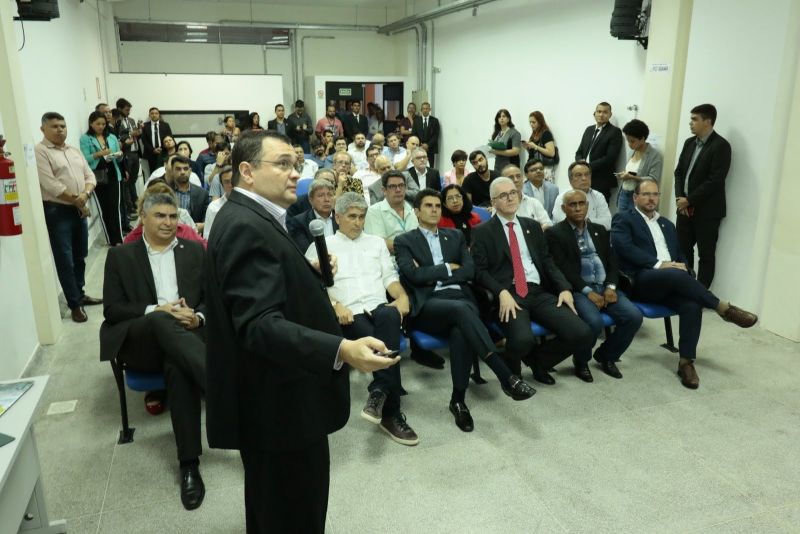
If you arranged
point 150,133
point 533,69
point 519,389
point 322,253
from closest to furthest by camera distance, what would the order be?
1. point 322,253
2. point 519,389
3. point 533,69
4. point 150,133

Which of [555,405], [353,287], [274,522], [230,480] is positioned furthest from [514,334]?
[274,522]

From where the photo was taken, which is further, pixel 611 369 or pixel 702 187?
pixel 702 187

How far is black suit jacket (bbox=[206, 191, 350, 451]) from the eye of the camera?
4.42 feet

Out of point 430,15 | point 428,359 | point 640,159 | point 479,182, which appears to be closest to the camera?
point 428,359

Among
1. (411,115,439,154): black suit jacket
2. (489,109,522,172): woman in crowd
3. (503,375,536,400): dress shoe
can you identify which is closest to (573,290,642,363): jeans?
(503,375,536,400): dress shoe

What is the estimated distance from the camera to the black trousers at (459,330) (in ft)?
9.96

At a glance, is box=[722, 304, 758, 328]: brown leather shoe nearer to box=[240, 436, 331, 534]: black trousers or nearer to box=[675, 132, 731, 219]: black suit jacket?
box=[675, 132, 731, 219]: black suit jacket

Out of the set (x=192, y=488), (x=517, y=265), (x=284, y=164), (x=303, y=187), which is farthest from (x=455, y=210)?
(x=284, y=164)

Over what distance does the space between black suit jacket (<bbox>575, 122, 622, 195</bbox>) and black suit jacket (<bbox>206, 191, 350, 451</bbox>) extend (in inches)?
205

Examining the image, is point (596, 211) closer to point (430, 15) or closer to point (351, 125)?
point (430, 15)

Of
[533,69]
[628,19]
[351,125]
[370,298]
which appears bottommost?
[370,298]

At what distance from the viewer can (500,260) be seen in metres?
3.56

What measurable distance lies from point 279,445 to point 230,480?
1282 millimetres

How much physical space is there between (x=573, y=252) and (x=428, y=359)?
1.13 meters
